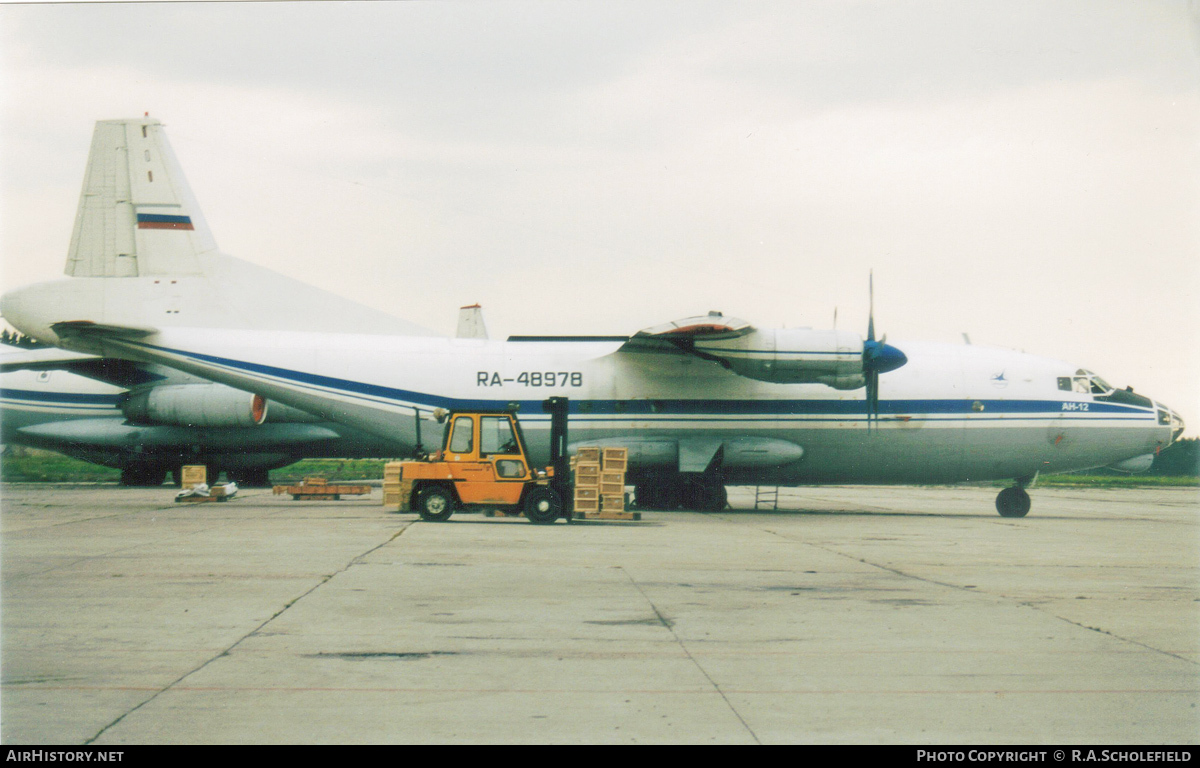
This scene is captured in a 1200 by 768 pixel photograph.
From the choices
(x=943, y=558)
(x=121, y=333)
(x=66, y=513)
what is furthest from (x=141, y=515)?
(x=943, y=558)

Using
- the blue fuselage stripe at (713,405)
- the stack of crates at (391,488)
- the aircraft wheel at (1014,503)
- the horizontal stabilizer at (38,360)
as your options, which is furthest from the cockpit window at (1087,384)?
the horizontal stabilizer at (38,360)

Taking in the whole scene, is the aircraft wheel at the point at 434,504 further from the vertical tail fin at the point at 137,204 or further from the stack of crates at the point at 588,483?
the vertical tail fin at the point at 137,204

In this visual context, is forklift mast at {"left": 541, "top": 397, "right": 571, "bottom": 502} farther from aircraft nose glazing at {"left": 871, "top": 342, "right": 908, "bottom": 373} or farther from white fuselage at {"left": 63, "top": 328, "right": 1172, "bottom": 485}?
aircraft nose glazing at {"left": 871, "top": 342, "right": 908, "bottom": 373}

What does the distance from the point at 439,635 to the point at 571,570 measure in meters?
4.18

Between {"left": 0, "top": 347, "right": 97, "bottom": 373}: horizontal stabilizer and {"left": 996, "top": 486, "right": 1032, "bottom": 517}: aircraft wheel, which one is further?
{"left": 0, "top": 347, "right": 97, "bottom": 373}: horizontal stabilizer

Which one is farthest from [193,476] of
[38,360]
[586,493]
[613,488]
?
[613,488]

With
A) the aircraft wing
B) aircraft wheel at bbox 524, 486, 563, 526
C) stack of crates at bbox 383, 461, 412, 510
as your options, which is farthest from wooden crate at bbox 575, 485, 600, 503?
stack of crates at bbox 383, 461, 412, 510

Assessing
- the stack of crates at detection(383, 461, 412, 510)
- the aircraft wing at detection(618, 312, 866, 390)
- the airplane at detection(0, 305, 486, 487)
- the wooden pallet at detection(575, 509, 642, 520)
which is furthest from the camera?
the airplane at detection(0, 305, 486, 487)

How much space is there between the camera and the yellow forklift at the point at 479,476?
18.5 meters

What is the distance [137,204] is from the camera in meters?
23.1

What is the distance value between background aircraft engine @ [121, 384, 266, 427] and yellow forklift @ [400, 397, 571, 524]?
12.0 meters

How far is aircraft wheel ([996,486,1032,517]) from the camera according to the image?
74.9ft

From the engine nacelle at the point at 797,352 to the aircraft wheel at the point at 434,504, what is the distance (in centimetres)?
688

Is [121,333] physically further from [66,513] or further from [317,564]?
[317,564]
